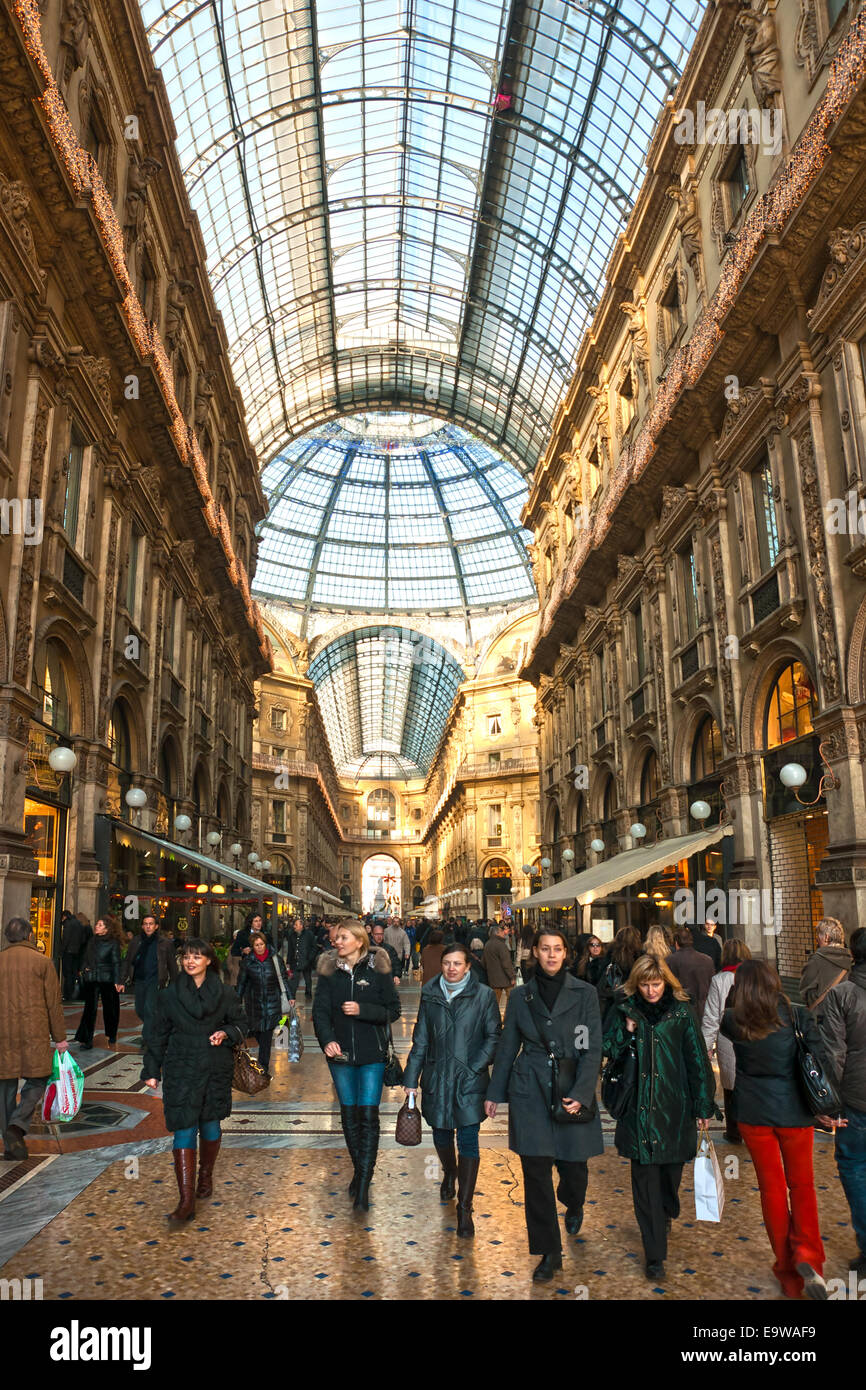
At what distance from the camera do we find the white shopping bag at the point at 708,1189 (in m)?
4.67

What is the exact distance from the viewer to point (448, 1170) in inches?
244

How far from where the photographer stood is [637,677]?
24.7 meters

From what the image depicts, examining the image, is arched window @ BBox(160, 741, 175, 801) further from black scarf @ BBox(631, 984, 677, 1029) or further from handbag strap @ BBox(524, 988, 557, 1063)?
black scarf @ BBox(631, 984, 677, 1029)

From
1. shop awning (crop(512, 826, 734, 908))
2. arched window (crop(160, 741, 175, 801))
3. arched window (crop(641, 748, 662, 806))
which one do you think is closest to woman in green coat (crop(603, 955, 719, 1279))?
shop awning (crop(512, 826, 734, 908))

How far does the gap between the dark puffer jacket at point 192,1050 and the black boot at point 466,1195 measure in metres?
1.42

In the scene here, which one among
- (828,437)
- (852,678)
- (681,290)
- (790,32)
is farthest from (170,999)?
(681,290)

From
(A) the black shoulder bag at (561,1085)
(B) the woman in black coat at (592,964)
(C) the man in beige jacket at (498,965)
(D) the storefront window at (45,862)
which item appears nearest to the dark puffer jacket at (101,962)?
(D) the storefront window at (45,862)

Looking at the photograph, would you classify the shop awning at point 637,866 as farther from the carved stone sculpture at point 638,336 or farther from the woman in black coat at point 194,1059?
the carved stone sculpture at point 638,336

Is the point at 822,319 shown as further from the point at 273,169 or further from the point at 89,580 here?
the point at 273,169

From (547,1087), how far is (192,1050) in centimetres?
211

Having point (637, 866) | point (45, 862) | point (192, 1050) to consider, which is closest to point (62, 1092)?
point (192, 1050)

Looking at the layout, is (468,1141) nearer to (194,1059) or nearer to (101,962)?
(194,1059)

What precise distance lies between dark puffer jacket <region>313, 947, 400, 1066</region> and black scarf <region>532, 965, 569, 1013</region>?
113 cm
